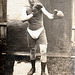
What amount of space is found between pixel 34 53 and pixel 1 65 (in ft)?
2.65

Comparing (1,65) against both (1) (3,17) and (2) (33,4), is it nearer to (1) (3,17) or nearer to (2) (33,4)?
(1) (3,17)

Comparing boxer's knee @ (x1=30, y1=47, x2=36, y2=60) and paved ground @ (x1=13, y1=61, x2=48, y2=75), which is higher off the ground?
boxer's knee @ (x1=30, y1=47, x2=36, y2=60)

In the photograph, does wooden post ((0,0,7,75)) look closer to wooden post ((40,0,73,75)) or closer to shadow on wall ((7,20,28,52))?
shadow on wall ((7,20,28,52))

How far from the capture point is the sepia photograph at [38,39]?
6.87 meters

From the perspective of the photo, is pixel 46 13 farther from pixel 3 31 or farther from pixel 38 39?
pixel 3 31

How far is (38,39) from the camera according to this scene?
684 cm

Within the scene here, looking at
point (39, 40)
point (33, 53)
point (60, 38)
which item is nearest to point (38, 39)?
point (39, 40)

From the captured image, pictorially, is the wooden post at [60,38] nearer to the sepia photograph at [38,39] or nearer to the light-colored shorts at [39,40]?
the sepia photograph at [38,39]

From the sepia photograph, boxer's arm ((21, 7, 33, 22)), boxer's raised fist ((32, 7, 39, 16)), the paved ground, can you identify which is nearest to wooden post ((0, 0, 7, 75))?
the sepia photograph

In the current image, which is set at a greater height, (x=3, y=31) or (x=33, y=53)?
(x=3, y=31)

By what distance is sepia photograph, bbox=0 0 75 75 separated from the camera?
687cm

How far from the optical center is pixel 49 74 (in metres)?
7.01

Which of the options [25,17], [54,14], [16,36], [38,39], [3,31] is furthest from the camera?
[3,31]

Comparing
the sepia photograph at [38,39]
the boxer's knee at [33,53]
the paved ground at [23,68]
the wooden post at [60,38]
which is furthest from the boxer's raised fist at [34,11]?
the paved ground at [23,68]
